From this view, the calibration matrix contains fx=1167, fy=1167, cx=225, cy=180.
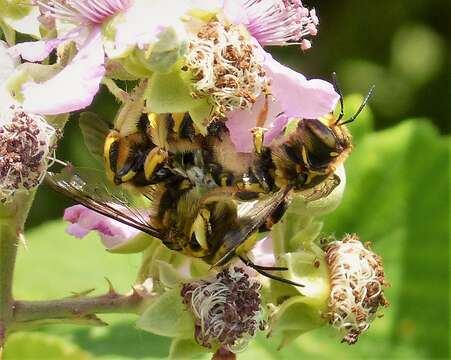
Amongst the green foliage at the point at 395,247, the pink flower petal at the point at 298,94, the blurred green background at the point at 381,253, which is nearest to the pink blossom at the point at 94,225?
the pink flower petal at the point at 298,94

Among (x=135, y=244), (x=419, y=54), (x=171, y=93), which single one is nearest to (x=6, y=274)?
(x=135, y=244)

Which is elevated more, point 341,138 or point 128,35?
point 128,35

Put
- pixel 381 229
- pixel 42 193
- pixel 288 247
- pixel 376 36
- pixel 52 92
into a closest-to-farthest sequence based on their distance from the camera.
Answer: pixel 52 92, pixel 288 247, pixel 381 229, pixel 42 193, pixel 376 36

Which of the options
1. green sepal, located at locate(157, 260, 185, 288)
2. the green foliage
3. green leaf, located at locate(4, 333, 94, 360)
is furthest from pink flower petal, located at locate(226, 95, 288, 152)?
the green foliage

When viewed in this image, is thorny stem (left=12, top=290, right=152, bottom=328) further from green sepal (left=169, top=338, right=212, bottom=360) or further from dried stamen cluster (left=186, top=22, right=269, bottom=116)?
dried stamen cluster (left=186, top=22, right=269, bottom=116)

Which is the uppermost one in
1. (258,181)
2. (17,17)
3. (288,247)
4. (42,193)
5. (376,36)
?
(17,17)

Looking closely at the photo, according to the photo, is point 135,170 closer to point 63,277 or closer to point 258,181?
point 258,181

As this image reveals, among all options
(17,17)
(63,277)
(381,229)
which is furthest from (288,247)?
(63,277)
